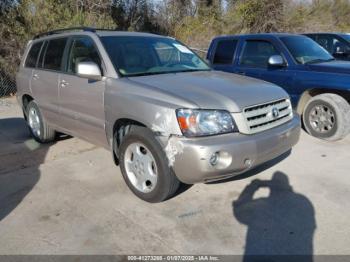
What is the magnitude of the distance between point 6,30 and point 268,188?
31.1ft

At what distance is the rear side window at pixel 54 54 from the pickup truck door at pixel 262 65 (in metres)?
3.23

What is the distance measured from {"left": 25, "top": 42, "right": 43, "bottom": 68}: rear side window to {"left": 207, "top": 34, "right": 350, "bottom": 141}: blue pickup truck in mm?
3420

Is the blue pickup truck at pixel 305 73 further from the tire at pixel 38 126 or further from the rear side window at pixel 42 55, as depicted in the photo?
the tire at pixel 38 126

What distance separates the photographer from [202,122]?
3184mm

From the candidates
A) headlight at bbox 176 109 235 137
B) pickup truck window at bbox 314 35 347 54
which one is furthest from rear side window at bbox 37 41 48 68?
pickup truck window at bbox 314 35 347 54

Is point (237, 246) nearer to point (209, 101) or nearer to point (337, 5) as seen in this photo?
point (209, 101)

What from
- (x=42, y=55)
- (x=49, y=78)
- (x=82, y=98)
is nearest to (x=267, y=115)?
(x=82, y=98)

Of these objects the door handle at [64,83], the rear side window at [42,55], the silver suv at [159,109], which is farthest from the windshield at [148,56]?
the rear side window at [42,55]

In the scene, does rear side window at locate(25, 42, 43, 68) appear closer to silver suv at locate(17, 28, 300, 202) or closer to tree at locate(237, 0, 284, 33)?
silver suv at locate(17, 28, 300, 202)

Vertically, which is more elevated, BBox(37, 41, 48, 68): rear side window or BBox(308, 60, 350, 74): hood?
BBox(37, 41, 48, 68): rear side window

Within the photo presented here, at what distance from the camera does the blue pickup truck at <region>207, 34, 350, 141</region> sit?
5.52 metres

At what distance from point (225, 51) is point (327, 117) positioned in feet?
7.75

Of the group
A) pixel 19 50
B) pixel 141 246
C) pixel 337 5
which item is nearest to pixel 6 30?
pixel 19 50

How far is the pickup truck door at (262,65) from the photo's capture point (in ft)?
19.5
